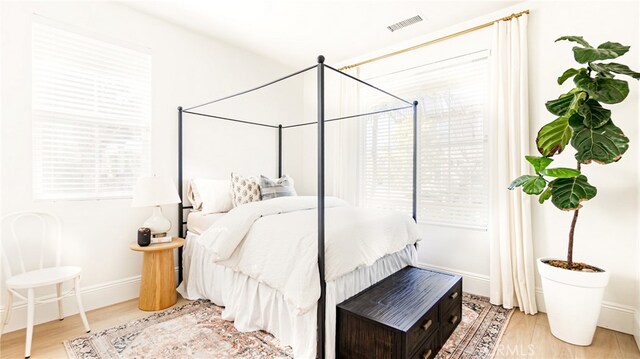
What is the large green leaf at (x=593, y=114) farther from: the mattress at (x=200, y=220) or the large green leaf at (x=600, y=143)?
the mattress at (x=200, y=220)

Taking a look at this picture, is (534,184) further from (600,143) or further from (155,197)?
(155,197)

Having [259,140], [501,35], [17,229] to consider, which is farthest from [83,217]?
[501,35]

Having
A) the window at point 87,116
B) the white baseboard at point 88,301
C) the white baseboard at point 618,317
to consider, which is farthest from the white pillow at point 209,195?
the white baseboard at point 618,317

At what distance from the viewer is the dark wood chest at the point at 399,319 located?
150 centimetres

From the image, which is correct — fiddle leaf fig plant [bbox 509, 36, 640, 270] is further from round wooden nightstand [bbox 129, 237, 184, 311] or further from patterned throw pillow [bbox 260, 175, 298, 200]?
round wooden nightstand [bbox 129, 237, 184, 311]

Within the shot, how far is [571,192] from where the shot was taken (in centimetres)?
190

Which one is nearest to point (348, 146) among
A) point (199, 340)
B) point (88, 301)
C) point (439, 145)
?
point (439, 145)

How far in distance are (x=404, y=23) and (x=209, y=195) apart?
2.52 meters

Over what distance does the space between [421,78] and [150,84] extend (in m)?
2.72

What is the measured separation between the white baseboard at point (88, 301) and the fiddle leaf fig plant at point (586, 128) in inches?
129

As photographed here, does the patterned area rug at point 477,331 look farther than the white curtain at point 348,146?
No

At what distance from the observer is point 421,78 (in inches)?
124

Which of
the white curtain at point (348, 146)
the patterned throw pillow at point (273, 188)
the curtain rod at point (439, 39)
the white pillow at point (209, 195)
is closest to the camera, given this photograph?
the curtain rod at point (439, 39)

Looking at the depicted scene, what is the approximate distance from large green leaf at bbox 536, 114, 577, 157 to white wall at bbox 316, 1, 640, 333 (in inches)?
17.9
